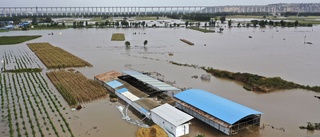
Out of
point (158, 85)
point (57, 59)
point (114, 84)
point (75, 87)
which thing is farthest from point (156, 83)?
point (57, 59)

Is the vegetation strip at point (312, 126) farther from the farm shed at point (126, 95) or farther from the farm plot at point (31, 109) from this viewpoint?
the farm plot at point (31, 109)

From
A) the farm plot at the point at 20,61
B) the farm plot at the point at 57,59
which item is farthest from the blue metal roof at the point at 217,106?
the farm plot at the point at 20,61

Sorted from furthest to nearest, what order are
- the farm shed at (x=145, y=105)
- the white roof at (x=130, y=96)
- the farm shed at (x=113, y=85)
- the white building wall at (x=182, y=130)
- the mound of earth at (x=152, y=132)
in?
the farm shed at (x=113, y=85) → the white roof at (x=130, y=96) → the farm shed at (x=145, y=105) → the white building wall at (x=182, y=130) → the mound of earth at (x=152, y=132)

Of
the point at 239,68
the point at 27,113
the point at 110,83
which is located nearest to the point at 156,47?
the point at 239,68

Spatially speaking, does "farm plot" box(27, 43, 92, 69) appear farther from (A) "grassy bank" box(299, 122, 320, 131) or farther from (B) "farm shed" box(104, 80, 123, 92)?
(A) "grassy bank" box(299, 122, 320, 131)

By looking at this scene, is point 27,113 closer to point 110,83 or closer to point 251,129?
point 110,83

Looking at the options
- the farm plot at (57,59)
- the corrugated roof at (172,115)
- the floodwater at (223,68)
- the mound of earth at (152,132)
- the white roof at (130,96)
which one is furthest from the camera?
the farm plot at (57,59)
